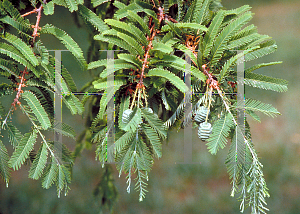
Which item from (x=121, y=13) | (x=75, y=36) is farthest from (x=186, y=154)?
(x=75, y=36)

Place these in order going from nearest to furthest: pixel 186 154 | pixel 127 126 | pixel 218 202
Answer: pixel 127 126, pixel 186 154, pixel 218 202

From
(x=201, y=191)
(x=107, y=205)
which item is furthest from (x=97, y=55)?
(x=201, y=191)

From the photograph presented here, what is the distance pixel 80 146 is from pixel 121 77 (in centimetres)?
24

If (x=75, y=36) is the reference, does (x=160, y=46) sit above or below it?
below

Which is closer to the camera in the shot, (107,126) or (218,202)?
(107,126)

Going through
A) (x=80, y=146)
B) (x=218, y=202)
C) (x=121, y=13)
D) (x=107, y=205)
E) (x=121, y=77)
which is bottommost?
(x=218, y=202)

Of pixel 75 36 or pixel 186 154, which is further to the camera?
pixel 75 36

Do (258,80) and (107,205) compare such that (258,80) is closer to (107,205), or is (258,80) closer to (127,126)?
(127,126)

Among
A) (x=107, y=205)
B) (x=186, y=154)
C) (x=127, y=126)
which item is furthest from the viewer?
(x=107, y=205)

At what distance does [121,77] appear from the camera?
33 centimetres

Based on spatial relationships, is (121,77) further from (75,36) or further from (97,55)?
(75,36)

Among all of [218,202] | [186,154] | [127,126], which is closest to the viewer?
[127,126]

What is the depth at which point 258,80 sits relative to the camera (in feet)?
1.10

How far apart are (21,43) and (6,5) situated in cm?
6
